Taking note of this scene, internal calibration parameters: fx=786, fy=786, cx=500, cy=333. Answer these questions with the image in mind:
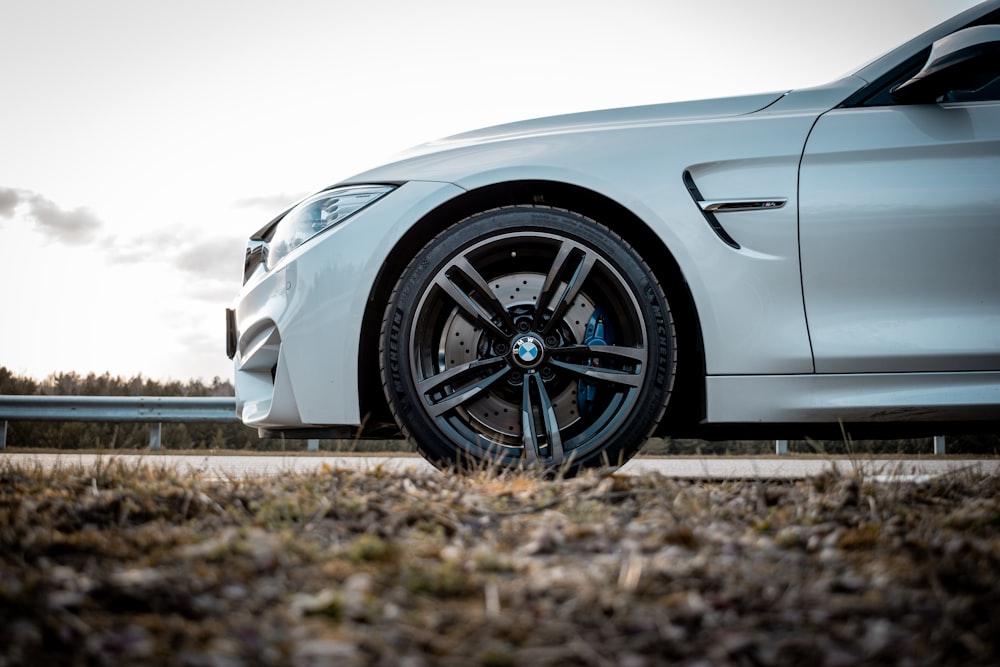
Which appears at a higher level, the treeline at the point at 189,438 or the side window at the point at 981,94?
the side window at the point at 981,94

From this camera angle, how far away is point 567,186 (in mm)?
2781

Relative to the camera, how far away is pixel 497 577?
1426mm

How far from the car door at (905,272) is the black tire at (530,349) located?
0.53 meters

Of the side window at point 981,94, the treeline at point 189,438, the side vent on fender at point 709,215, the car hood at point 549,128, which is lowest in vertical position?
the treeline at point 189,438

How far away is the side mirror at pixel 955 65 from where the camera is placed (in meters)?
2.56

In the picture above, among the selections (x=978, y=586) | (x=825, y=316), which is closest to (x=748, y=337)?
(x=825, y=316)

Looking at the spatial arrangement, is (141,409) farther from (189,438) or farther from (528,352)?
(528,352)

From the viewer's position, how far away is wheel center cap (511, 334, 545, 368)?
2691mm

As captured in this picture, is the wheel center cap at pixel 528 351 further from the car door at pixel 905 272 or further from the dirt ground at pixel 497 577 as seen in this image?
the car door at pixel 905 272

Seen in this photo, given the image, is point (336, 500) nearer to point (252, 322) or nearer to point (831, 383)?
point (252, 322)

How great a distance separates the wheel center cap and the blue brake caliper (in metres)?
0.21

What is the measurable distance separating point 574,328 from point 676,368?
0.38 metres

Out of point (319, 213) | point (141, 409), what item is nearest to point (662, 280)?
point (319, 213)

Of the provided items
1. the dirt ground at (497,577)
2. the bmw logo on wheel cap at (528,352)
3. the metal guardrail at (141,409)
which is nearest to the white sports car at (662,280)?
the bmw logo on wheel cap at (528,352)
